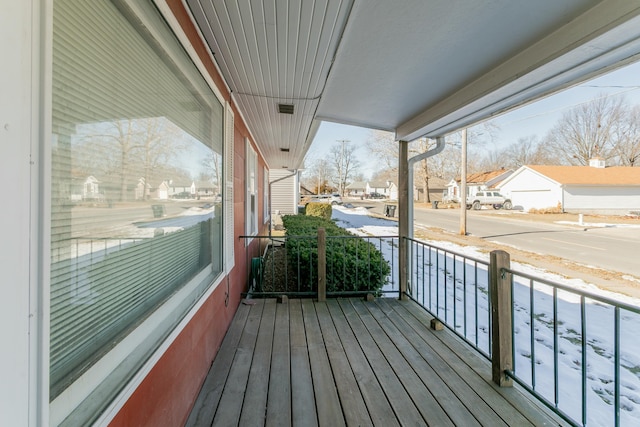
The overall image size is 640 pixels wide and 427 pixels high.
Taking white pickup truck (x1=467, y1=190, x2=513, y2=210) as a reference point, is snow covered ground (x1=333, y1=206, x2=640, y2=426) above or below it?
below

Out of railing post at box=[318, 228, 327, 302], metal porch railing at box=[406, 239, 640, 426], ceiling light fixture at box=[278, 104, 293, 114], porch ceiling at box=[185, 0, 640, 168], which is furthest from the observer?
railing post at box=[318, 228, 327, 302]

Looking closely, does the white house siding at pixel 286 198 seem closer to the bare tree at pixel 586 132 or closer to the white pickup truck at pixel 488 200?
the white pickup truck at pixel 488 200

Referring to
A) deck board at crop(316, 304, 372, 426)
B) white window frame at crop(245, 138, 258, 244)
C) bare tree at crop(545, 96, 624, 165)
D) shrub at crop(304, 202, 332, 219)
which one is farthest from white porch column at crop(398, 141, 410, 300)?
bare tree at crop(545, 96, 624, 165)

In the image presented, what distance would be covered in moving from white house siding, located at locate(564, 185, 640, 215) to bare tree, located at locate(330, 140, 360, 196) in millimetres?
23034

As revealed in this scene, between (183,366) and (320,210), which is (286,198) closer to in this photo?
(320,210)

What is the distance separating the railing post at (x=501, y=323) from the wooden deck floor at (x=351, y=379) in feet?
0.34

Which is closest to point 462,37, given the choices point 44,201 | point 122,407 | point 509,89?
point 509,89

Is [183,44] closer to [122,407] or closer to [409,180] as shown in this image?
[122,407]

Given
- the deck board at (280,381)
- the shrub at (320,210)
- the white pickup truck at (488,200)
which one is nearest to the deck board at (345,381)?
the deck board at (280,381)

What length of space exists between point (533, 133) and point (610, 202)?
1259cm

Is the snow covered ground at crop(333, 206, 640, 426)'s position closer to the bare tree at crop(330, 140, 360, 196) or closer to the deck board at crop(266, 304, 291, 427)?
the deck board at crop(266, 304, 291, 427)

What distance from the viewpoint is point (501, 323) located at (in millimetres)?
1997

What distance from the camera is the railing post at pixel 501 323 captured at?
6.49 ft

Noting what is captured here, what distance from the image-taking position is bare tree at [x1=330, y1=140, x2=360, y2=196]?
39.5m
